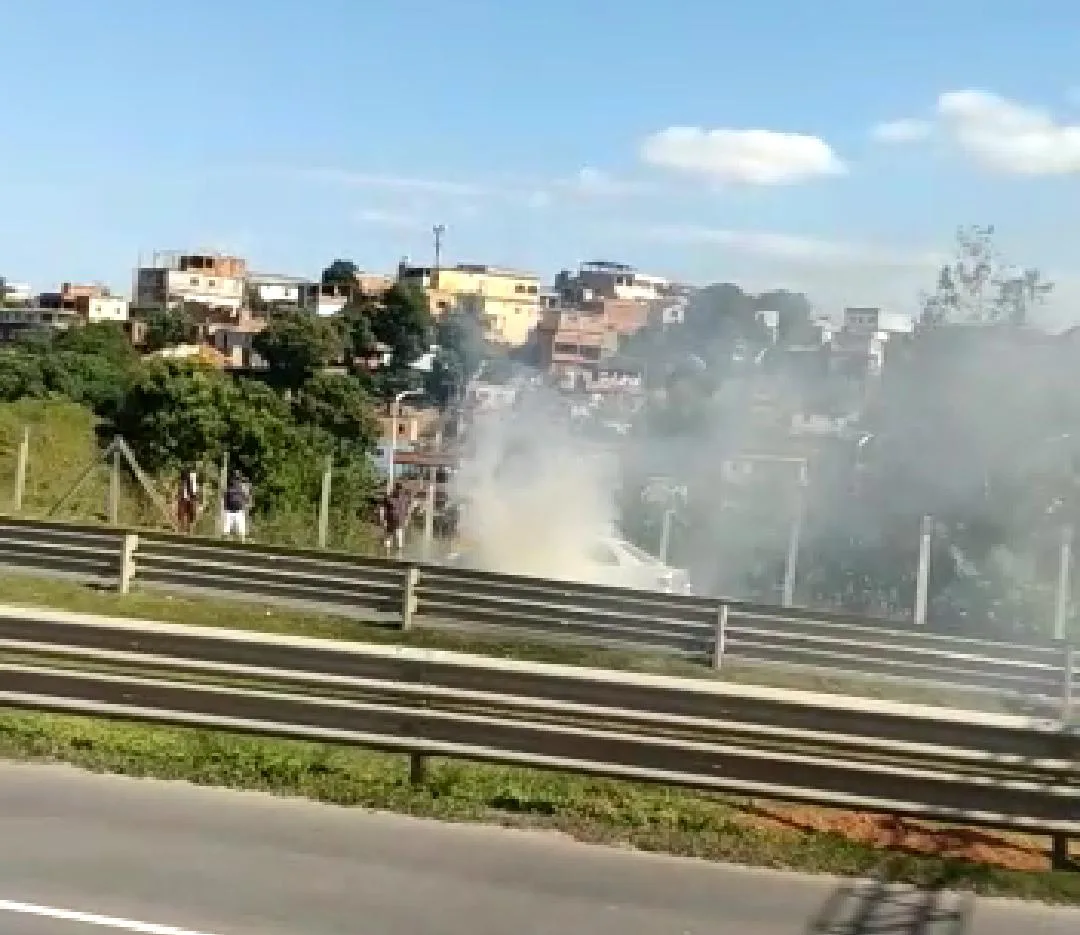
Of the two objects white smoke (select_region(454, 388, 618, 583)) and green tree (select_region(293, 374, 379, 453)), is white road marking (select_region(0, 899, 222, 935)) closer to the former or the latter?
white smoke (select_region(454, 388, 618, 583))

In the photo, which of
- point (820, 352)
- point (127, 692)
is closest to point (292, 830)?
point (127, 692)

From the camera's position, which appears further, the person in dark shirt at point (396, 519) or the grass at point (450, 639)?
the person in dark shirt at point (396, 519)

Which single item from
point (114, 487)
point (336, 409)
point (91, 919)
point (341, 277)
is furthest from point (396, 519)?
point (341, 277)

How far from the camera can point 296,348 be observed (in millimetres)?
66000

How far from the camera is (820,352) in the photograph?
55.9 m

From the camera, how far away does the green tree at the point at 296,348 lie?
65.3m

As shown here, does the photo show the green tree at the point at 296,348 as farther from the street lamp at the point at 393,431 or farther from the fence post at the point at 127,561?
the fence post at the point at 127,561

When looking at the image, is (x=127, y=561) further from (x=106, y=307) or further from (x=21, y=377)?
(x=106, y=307)

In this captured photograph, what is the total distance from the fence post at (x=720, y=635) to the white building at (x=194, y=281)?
128257 millimetres

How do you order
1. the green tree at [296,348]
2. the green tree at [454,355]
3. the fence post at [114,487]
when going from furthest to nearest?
the green tree at [454,355] → the green tree at [296,348] → the fence post at [114,487]

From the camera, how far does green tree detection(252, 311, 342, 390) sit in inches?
2571

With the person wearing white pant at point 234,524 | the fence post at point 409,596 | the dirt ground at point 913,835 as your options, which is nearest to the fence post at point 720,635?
the fence post at point 409,596

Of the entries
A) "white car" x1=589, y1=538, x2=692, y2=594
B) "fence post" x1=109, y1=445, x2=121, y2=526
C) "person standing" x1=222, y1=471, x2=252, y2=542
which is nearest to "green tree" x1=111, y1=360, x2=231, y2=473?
"person standing" x1=222, y1=471, x2=252, y2=542

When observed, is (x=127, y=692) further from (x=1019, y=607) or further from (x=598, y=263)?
(x=598, y=263)
